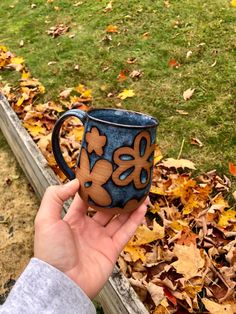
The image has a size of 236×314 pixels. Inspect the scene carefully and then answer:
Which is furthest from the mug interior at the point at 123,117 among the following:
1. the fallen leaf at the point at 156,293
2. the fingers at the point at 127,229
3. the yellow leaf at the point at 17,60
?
the yellow leaf at the point at 17,60

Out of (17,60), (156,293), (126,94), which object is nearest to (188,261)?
(156,293)

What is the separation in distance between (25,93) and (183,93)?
1547 millimetres

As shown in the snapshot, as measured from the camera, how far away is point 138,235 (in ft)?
8.87

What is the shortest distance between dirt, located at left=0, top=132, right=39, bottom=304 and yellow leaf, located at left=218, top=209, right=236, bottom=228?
139cm

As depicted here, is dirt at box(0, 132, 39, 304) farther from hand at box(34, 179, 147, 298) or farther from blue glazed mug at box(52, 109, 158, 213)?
blue glazed mug at box(52, 109, 158, 213)

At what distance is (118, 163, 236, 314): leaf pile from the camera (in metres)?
2.38

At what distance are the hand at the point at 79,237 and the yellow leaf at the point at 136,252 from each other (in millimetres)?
636

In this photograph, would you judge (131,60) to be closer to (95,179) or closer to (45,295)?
(95,179)

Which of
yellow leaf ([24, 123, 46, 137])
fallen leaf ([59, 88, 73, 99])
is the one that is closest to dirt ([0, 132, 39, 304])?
yellow leaf ([24, 123, 46, 137])

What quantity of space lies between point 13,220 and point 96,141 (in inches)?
79.4

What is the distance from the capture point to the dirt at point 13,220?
10.2 feet

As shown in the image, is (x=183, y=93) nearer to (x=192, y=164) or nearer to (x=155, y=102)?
(x=155, y=102)

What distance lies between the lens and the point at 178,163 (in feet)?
10.4

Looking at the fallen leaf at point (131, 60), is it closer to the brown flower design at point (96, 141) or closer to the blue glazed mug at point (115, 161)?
the blue glazed mug at point (115, 161)
